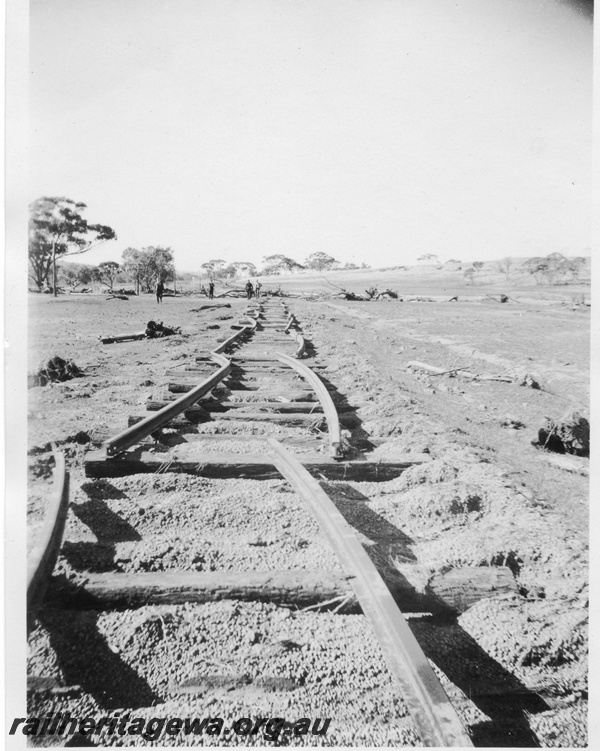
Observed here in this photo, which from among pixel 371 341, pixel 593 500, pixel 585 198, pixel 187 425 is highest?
pixel 585 198

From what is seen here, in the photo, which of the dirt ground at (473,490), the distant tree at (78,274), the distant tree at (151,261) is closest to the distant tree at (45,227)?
the dirt ground at (473,490)

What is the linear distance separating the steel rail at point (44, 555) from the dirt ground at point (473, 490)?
23 cm

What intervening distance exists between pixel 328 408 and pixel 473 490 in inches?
57.9

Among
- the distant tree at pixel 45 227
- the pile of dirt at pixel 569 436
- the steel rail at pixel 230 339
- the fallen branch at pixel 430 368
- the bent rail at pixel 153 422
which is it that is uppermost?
the distant tree at pixel 45 227

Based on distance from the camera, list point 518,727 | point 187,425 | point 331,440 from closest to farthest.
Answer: point 518,727 < point 331,440 < point 187,425

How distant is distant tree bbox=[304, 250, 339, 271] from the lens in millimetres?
75500

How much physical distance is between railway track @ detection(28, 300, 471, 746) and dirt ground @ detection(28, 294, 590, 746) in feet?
0.81

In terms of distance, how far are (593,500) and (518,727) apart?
154 cm

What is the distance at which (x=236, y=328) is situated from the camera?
10312 mm

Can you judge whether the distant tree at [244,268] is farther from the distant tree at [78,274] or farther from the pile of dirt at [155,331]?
the pile of dirt at [155,331]

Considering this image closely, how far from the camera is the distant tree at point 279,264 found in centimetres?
7531

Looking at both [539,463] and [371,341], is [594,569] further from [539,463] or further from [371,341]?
[371,341]

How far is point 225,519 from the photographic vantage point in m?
2.26

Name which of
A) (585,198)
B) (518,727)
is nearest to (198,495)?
(518,727)
